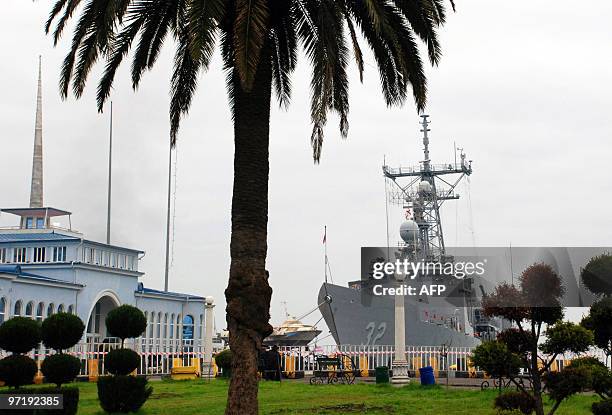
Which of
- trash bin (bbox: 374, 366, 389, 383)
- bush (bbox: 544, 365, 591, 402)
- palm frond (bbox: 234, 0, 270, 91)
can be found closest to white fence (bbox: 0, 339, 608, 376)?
trash bin (bbox: 374, 366, 389, 383)

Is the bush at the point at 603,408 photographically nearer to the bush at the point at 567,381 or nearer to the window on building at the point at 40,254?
the bush at the point at 567,381

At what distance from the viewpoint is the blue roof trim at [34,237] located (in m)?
35.7

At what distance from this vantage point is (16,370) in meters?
16.3

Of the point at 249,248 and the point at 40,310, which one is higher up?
the point at 249,248

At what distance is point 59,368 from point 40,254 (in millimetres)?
20608

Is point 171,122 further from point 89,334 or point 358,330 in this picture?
point 358,330

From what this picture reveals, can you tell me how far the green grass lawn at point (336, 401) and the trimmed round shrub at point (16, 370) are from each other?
1.88 m

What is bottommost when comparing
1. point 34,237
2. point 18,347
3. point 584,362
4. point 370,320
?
point 584,362

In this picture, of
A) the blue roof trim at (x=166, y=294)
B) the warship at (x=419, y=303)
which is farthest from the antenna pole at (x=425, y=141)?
the blue roof trim at (x=166, y=294)

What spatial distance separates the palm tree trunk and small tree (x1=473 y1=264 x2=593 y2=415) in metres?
3.87

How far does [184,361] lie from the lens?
35562mm

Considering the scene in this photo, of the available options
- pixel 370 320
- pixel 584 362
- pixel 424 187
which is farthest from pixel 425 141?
pixel 584 362

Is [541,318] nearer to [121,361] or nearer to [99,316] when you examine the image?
[121,361]

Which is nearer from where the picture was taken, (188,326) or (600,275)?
(600,275)
